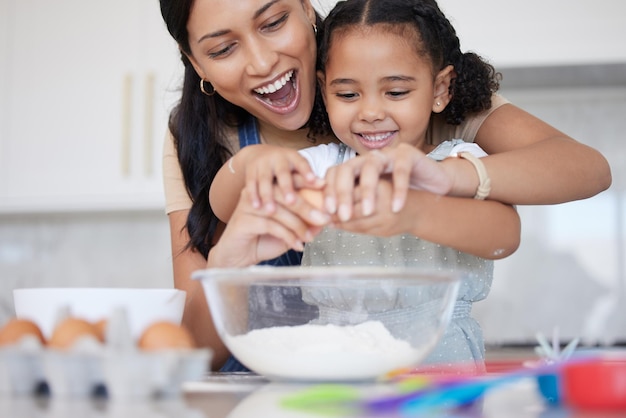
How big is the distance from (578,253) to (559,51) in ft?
2.23

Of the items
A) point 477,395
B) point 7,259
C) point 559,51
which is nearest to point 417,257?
point 477,395

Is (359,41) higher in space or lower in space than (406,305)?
higher

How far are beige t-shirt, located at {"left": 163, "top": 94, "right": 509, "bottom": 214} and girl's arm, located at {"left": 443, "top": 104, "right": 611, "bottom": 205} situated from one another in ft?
0.37

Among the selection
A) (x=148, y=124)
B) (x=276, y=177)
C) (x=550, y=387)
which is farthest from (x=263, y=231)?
(x=148, y=124)

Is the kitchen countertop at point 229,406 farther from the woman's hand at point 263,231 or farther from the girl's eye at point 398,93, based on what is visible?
the girl's eye at point 398,93

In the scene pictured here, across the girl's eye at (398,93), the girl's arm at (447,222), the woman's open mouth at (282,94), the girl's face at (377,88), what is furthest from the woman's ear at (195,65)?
the girl's arm at (447,222)

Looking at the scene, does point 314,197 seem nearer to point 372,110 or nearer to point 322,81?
point 372,110

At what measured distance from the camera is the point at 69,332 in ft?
2.17

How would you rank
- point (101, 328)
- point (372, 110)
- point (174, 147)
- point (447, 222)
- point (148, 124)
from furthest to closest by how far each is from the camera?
point (148, 124) → point (174, 147) → point (372, 110) → point (447, 222) → point (101, 328)

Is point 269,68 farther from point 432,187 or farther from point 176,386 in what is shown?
point 176,386

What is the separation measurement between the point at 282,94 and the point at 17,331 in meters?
0.78

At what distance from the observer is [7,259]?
2.90 meters

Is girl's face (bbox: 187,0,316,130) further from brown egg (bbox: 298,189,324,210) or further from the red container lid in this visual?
the red container lid

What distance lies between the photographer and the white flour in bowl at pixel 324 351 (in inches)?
28.3
